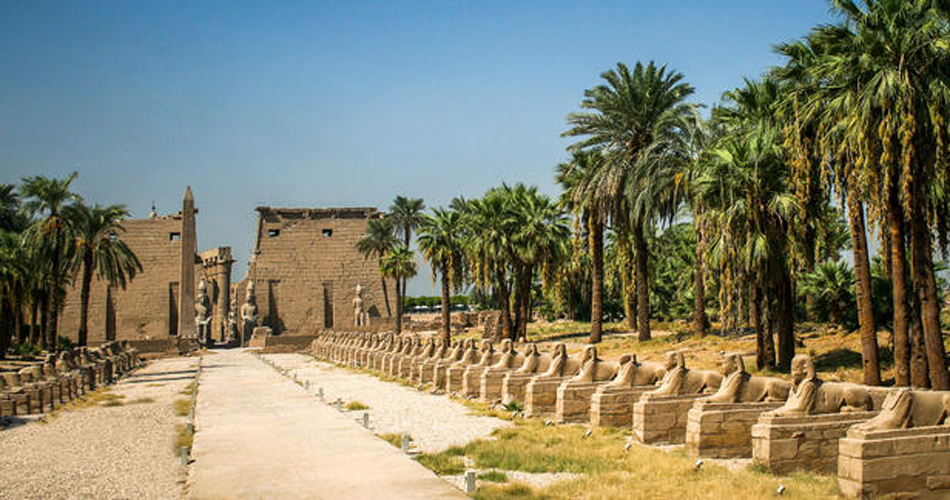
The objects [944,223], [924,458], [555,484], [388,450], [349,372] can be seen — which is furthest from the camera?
[349,372]

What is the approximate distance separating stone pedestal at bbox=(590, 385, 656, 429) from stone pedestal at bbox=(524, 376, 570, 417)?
2.06 meters

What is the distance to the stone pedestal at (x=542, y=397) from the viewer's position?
1496 cm

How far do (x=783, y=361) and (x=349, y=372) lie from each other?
52.5 feet

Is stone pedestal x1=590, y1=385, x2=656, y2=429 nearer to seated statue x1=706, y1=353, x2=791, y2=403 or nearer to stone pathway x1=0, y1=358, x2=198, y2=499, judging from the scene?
seated statue x1=706, y1=353, x2=791, y2=403

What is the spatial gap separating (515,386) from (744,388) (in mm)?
6559

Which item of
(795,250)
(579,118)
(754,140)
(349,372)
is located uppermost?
(579,118)

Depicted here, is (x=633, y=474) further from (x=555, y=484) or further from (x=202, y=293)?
(x=202, y=293)

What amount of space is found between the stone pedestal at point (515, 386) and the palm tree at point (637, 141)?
941 centimetres

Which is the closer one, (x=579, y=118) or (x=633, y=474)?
(x=633, y=474)

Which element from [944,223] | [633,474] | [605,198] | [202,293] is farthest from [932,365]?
[202,293]

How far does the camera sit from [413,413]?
54.0 feet

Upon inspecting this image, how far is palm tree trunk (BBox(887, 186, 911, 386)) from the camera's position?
46.2 ft

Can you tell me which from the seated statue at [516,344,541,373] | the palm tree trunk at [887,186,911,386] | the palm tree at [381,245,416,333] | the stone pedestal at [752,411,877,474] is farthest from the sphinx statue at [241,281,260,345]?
the stone pedestal at [752,411,877,474]

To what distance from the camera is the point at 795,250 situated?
1780 centimetres
